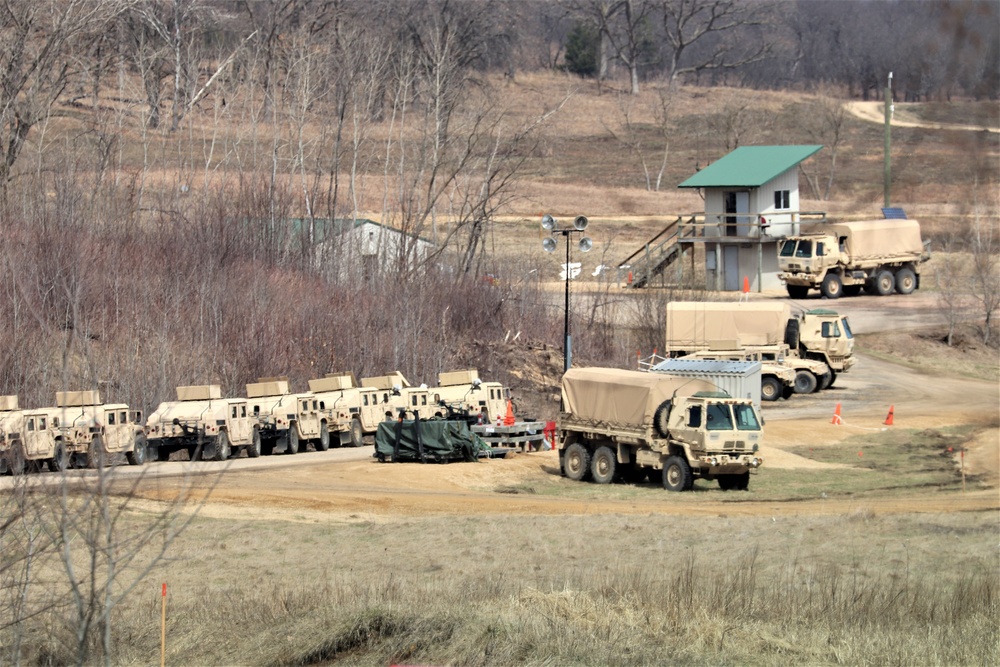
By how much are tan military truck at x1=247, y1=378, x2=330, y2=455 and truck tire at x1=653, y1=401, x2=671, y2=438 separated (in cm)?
1179

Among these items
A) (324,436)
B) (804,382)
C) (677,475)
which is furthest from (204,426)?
(804,382)

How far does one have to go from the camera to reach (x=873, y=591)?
637 inches

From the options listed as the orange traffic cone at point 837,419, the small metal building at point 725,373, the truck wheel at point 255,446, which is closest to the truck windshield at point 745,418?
the small metal building at point 725,373

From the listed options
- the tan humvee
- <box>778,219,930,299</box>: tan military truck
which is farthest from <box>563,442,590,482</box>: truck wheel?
<box>778,219,930,299</box>: tan military truck

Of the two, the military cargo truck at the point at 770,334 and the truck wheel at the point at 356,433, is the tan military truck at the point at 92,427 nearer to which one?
the truck wheel at the point at 356,433

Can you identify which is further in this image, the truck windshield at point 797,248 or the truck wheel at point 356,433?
the truck windshield at point 797,248

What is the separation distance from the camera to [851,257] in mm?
58812

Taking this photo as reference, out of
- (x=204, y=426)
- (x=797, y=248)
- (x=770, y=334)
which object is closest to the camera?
(x=204, y=426)

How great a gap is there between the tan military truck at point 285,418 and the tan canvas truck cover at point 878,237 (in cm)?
3075

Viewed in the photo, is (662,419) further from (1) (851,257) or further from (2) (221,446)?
(1) (851,257)

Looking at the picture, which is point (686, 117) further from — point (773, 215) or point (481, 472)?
point (481, 472)

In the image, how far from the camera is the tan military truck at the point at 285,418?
35750 mm

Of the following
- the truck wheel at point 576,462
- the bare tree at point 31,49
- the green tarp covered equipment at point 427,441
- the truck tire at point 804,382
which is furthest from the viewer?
the bare tree at point 31,49

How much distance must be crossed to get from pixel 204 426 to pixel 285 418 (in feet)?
9.80
